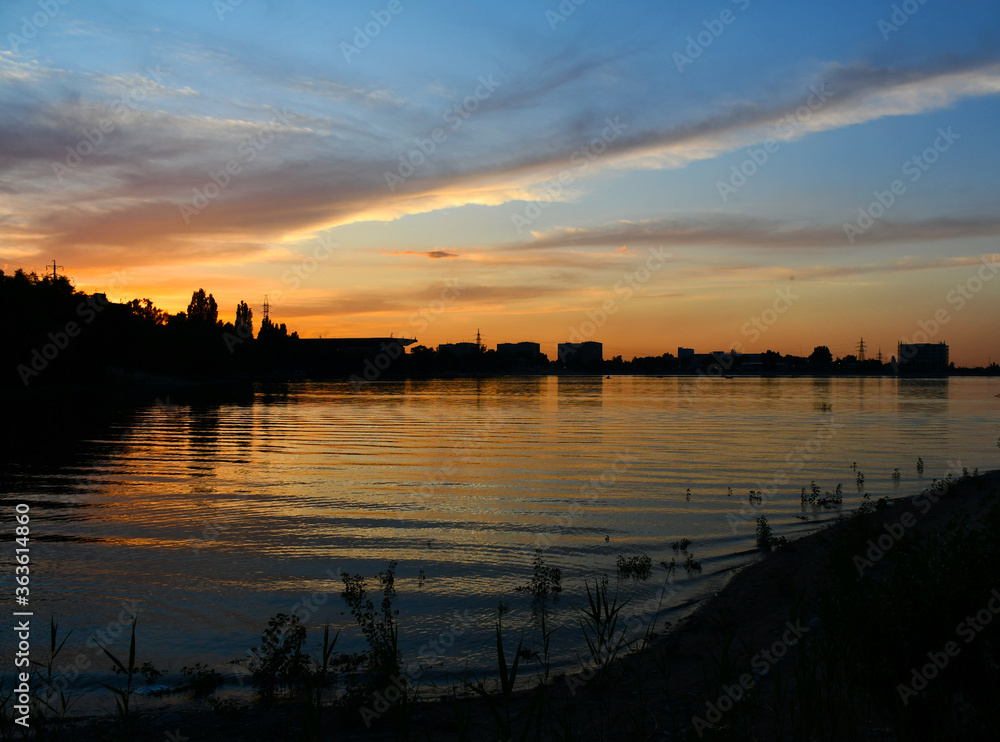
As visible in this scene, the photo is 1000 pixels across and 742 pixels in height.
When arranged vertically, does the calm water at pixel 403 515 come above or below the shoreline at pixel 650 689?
below

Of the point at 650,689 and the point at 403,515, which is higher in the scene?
the point at 650,689

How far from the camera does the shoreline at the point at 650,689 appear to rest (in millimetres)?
8742

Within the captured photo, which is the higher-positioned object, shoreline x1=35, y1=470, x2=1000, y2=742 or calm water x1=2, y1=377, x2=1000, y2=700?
shoreline x1=35, y1=470, x2=1000, y2=742

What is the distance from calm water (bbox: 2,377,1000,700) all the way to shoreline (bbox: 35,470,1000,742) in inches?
53.7

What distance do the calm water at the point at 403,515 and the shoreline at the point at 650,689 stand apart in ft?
4.48

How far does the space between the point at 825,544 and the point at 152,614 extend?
15.9 m

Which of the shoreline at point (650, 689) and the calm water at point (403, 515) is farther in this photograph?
the calm water at point (403, 515)

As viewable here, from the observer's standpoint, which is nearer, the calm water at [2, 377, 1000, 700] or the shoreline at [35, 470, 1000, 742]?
the shoreline at [35, 470, 1000, 742]

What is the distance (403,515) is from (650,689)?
14.6 meters

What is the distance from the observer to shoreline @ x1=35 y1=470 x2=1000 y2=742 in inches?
344

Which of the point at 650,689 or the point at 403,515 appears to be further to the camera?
the point at 403,515

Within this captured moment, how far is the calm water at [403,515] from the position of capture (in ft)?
45.6

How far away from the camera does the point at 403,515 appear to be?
23.2 meters

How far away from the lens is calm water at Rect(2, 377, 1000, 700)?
13.9 m
